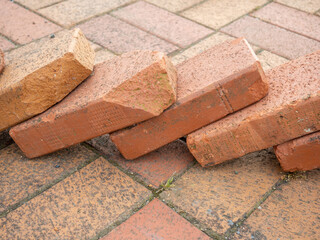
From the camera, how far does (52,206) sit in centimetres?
234

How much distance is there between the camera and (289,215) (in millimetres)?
2211

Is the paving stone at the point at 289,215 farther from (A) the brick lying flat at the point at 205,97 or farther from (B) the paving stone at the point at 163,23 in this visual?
(B) the paving stone at the point at 163,23

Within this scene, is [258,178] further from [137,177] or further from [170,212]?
[137,177]

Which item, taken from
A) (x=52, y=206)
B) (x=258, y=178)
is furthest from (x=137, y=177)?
(x=258, y=178)

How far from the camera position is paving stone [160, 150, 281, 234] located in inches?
88.1

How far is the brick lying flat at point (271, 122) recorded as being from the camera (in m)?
2.18

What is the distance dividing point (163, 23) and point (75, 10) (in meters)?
1.15

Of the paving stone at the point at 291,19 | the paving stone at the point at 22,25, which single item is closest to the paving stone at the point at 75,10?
the paving stone at the point at 22,25

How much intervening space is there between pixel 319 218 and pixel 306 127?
1.71 feet

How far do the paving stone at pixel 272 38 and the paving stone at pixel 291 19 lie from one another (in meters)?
0.10

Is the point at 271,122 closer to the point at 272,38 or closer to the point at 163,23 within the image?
the point at 272,38

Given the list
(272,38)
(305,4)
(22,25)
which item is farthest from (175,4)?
(22,25)

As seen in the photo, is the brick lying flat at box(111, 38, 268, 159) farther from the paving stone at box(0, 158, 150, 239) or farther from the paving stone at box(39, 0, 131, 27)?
the paving stone at box(39, 0, 131, 27)

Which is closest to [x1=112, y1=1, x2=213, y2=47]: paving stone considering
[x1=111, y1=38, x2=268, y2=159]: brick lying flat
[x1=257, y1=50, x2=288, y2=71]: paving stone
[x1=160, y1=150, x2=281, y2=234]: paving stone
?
[x1=257, y1=50, x2=288, y2=71]: paving stone
